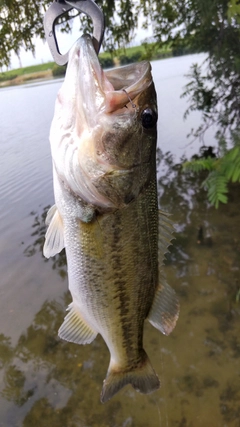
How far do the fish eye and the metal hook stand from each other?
0.32 meters

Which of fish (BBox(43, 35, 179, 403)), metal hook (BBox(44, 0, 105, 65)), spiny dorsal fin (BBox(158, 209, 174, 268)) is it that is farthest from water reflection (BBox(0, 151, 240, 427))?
metal hook (BBox(44, 0, 105, 65))

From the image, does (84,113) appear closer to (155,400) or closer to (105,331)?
(105,331)

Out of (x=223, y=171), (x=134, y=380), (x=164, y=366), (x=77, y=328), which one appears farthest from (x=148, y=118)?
(x=223, y=171)

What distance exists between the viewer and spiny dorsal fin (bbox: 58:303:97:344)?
6.60 ft

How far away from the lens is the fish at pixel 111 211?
1468mm

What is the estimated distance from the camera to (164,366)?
3.95 metres

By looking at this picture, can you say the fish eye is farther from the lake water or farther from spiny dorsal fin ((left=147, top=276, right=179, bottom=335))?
the lake water

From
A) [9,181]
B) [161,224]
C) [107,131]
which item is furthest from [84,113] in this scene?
Result: [9,181]

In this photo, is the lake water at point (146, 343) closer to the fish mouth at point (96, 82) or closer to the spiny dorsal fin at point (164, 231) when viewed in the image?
the spiny dorsal fin at point (164, 231)

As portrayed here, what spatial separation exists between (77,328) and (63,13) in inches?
64.0

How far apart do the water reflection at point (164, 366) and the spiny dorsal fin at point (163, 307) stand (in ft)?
6.49

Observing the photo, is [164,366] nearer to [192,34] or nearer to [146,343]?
[146,343]

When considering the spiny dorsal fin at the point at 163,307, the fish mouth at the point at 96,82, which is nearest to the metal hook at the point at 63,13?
the fish mouth at the point at 96,82

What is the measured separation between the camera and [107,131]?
1.50 m
